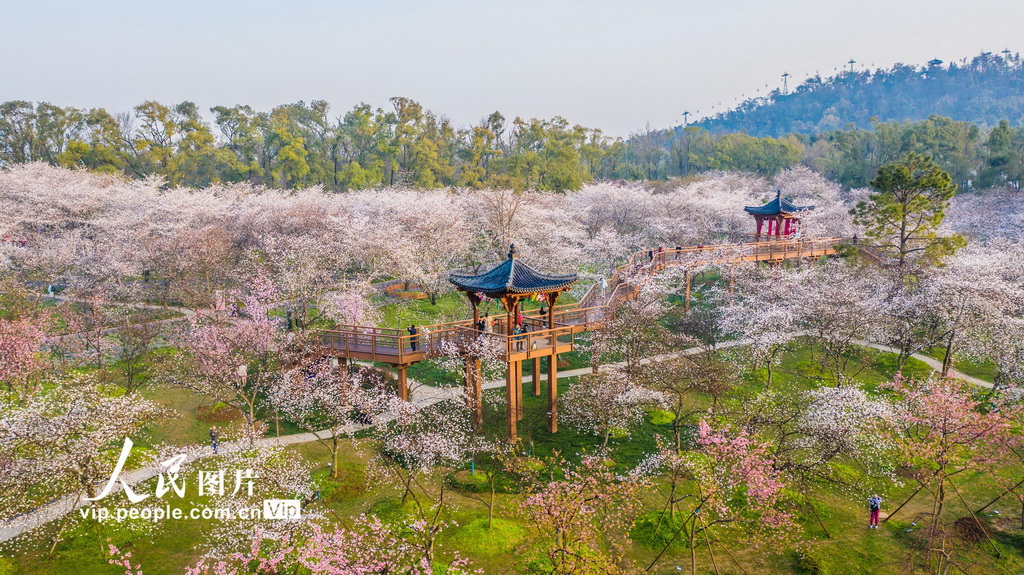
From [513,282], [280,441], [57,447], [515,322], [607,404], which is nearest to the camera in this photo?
[57,447]

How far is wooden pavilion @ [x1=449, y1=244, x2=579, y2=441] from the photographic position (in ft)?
68.0

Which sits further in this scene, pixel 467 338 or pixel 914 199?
pixel 914 199

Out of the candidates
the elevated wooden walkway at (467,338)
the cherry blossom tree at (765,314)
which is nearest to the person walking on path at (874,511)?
the cherry blossom tree at (765,314)

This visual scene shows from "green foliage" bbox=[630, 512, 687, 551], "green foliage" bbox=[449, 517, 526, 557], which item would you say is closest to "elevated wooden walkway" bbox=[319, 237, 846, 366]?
"green foliage" bbox=[449, 517, 526, 557]

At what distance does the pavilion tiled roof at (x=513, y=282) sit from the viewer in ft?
67.1

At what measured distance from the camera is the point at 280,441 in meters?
21.2

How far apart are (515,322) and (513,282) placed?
256cm

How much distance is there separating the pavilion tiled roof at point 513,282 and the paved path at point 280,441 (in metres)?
4.30

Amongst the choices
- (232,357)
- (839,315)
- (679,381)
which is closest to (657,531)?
(679,381)

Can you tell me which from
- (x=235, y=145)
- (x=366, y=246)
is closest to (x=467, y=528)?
(x=366, y=246)

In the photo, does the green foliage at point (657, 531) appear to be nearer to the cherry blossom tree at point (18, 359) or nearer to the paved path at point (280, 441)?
the paved path at point (280, 441)

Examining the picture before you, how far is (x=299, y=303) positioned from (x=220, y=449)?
12.0 metres

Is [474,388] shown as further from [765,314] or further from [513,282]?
[765,314]

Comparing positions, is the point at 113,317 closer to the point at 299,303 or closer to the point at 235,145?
the point at 299,303
